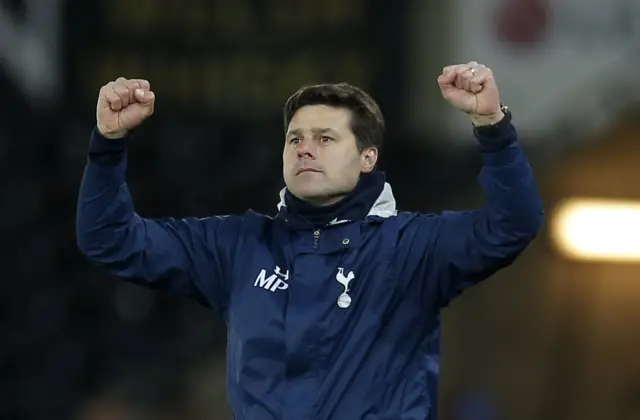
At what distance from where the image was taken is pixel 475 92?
2861 millimetres

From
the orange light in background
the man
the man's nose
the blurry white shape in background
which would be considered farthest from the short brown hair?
the blurry white shape in background

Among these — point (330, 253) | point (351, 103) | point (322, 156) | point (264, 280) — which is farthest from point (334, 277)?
point (351, 103)

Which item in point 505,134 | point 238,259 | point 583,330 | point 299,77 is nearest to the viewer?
point 505,134

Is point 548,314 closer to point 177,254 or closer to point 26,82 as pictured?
point 26,82

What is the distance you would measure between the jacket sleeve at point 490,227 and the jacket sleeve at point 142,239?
0.46 metres

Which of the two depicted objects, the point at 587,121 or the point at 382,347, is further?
the point at 587,121

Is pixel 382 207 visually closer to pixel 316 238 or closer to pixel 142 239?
pixel 316 238

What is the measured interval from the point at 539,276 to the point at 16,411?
2.49 metres

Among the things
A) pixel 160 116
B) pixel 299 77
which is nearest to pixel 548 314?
pixel 299 77

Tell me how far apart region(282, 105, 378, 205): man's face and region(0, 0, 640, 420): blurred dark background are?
362 cm

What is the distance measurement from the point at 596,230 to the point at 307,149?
3859 millimetres

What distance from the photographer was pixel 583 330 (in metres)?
6.82

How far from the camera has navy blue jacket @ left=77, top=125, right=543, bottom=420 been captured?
115 inches

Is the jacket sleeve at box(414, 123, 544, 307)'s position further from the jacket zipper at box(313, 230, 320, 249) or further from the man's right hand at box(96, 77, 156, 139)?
the man's right hand at box(96, 77, 156, 139)
